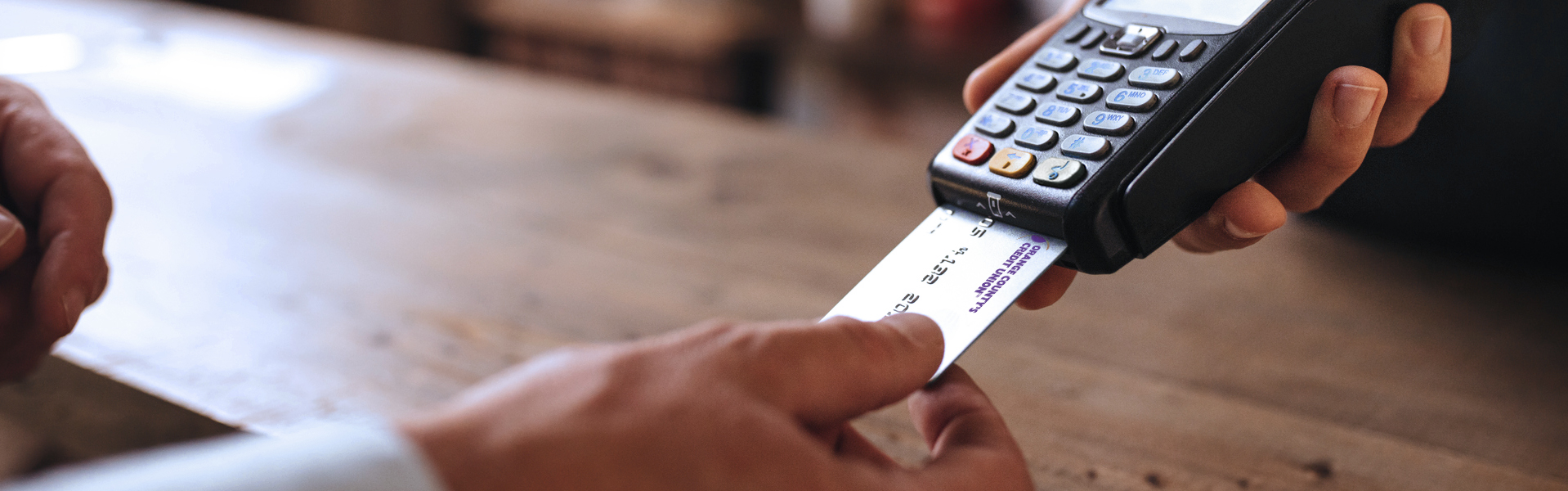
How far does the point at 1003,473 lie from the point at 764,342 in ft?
0.22

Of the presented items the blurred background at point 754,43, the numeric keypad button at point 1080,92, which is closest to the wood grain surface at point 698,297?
the numeric keypad button at point 1080,92

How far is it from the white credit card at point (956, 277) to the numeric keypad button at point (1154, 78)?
65 millimetres

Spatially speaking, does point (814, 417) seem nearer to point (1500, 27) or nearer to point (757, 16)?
point (1500, 27)

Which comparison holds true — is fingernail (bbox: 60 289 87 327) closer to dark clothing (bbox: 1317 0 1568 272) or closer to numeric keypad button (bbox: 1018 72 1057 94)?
numeric keypad button (bbox: 1018 72 1057 94)

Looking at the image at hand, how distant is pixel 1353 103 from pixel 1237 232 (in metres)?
0.05

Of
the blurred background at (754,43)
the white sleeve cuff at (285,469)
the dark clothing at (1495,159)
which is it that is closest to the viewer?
the white sleeve cuff at (285,469)

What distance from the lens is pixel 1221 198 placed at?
34cm

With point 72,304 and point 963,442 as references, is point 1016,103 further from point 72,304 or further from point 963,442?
point 72,304

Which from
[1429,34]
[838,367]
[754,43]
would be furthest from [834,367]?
[754,43]

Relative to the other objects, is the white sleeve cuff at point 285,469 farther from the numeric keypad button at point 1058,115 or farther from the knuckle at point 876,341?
the numeric keypad button at point 1058,115

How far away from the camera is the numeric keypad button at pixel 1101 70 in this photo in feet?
1.20

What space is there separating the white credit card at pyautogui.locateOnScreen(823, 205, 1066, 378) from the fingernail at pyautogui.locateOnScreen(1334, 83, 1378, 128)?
0.10m

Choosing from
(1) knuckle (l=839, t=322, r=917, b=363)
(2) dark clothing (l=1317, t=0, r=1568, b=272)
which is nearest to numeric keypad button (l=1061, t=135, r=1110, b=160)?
(1) knuckle (l=839, t=322, r=917, b=363)

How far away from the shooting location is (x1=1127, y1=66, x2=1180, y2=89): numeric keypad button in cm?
34
